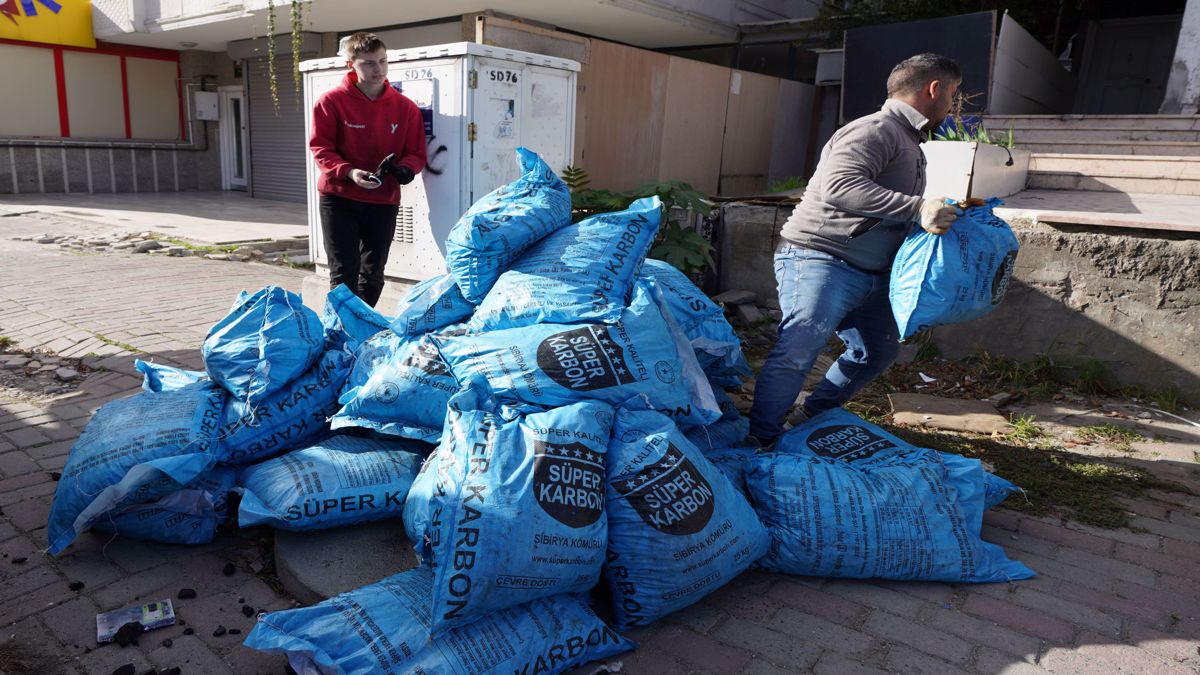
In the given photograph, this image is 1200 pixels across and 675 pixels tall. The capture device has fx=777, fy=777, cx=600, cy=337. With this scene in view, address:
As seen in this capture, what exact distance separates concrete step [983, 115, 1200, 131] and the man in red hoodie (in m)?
5.96

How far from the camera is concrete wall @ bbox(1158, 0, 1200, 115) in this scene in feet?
26.9

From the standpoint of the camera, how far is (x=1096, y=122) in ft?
25.8

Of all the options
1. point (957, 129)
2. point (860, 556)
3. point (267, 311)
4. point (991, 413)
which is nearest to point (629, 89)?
point (957, 129)

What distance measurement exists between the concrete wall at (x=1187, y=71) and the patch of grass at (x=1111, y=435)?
608 centimetres

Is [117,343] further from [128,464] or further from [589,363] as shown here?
[589,363]

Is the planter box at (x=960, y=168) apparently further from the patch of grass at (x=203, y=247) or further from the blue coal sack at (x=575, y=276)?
the patch of grass at (x=203, y=247)

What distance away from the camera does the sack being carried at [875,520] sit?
8.11ft

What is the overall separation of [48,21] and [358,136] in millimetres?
14501

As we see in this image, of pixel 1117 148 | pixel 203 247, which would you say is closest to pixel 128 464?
pixel 203 247

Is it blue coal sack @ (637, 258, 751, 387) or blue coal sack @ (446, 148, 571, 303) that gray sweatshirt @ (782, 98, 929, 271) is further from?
blue coal sack @ (446, 148, 571, 303)

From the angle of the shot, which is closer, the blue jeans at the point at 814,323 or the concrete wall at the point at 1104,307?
the blue jeans at the point at 814,323

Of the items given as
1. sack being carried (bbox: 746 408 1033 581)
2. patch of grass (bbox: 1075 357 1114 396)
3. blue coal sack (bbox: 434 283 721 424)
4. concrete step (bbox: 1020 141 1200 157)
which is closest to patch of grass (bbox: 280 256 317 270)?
blue coal sack (bbox: 434 283 721 424)

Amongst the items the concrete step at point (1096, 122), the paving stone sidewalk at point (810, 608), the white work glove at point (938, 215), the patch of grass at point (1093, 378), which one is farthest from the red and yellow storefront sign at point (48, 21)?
the patch of grass at point (1093, 378)

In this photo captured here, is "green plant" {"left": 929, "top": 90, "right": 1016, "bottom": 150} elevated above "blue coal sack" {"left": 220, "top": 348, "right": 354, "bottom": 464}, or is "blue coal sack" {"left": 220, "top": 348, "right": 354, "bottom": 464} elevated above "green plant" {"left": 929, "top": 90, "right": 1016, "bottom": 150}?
"green plant" {"left": 929, "top": 90, "right": 1016, "bottom": 150}
